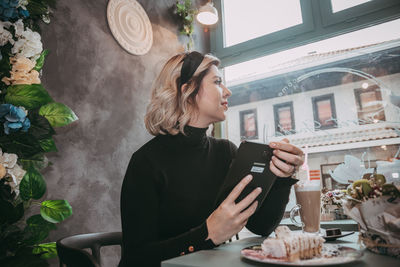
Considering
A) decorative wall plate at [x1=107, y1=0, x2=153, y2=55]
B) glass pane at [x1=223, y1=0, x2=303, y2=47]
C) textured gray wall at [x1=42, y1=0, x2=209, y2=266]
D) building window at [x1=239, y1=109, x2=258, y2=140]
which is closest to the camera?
textured gray wall at [x1=42, y1=0, x2=209, y2=266]

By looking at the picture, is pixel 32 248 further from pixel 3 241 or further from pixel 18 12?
pixel 18 12

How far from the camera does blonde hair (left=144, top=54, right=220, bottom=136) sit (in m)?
1.44

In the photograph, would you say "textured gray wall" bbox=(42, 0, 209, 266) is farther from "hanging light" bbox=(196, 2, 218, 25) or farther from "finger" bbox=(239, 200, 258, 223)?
"finger" bbox=(239, 200, 258, 223)

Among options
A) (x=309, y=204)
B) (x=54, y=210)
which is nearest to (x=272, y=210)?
(x=309, y=204)

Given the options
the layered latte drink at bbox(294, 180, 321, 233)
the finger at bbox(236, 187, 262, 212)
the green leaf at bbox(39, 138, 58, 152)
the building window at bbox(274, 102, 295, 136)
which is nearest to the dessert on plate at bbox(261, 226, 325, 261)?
the finger at bbox(236, 187, 262, 212)

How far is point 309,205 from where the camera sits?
3.37 feet

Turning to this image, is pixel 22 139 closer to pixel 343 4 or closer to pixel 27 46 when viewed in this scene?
pixel 27 46

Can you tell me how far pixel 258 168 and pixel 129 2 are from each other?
1.98m

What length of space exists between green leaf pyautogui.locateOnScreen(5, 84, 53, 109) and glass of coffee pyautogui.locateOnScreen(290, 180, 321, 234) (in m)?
1.13

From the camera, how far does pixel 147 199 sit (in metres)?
1.11

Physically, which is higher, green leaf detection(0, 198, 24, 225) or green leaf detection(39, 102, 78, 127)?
green leaf detection(39, 102, 78, 127)

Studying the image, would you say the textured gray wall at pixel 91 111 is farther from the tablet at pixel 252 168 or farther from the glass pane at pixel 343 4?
the glass pane at pixel 343 4

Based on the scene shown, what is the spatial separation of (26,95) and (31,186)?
38 centimetres

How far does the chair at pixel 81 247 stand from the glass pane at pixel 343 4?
260 centimetres
